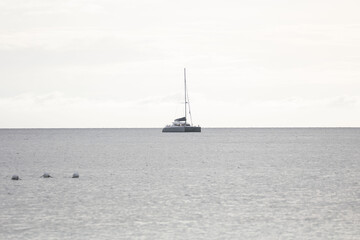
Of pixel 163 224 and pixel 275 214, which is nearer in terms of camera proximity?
pixel 163 224

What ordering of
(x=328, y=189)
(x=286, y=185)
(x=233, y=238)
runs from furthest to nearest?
(x=286, y=185)
(x=328, y=189)
(x=233, y=238)

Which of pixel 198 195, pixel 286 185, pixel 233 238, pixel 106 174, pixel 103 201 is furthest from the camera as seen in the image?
pixel 106 174

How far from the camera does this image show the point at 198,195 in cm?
5216

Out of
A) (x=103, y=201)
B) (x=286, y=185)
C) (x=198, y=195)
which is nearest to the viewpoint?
(x=103, y=201)

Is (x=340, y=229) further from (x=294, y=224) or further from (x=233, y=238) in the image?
(x=233, y=238)

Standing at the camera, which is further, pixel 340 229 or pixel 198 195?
pixel 198 195

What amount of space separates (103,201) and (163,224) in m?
11.8

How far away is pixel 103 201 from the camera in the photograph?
48688mm

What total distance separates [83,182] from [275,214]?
2832 cm

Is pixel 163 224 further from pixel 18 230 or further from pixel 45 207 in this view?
pixel 45 207

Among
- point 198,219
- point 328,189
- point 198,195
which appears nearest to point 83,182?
point 198,195

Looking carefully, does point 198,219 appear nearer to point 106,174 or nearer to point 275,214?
point 275,214

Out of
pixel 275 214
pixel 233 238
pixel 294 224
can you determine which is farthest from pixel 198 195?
pixel 233 238

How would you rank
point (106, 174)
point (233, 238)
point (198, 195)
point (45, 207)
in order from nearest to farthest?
point (233, 238) → point (45, 207) → point (198, 195) → point (106, 174)
